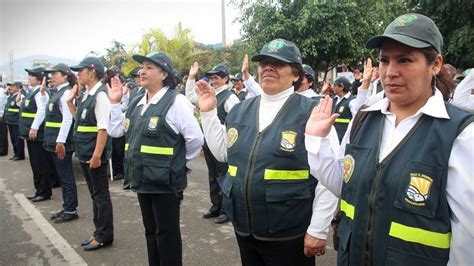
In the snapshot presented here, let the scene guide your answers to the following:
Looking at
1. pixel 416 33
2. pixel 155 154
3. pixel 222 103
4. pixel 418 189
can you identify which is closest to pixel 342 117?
pixel 222 103

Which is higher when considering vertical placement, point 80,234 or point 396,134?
point 396,134

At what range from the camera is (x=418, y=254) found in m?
1.60

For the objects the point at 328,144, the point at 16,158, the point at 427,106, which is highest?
the point at 427,106

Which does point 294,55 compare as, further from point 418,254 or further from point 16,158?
point 16,158

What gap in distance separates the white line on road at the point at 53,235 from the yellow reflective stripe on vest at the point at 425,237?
3.50 m

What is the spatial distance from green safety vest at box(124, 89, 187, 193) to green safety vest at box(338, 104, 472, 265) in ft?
6.12

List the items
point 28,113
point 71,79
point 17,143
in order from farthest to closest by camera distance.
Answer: point 17,143, point 28,113, point 71,79

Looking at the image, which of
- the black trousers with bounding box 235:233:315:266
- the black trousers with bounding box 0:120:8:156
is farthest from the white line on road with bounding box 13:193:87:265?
the black trousers with bounding box 0:120:8:156

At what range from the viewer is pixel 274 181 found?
2371 mm

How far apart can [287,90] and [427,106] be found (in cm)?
108

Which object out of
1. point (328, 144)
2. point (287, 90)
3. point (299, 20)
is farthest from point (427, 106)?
point (299, 20)

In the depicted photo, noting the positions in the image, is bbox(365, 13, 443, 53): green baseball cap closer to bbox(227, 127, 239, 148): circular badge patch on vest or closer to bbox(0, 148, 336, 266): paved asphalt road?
bbox(227, 127, 239, 148): circular badge patch on vest

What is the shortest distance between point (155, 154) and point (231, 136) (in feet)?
3.23

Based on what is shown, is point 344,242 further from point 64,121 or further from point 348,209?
point 64,121
